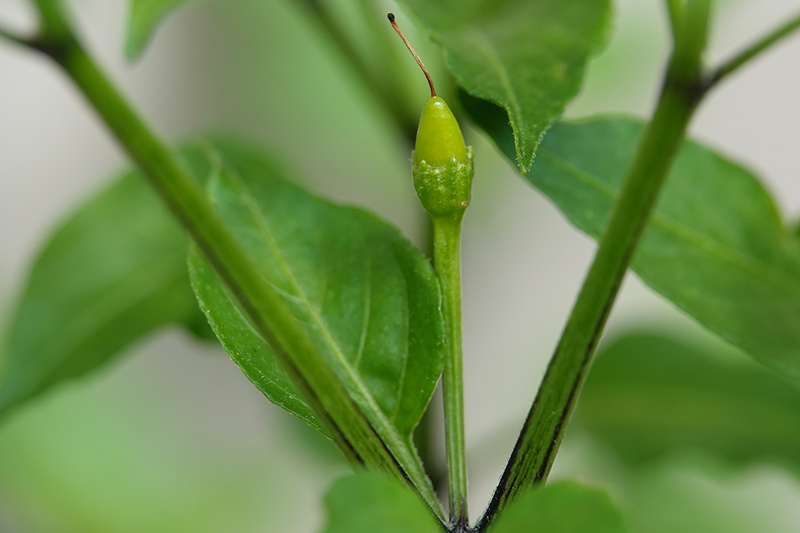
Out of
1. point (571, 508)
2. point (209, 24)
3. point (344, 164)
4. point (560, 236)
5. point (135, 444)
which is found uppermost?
point (571, 508)

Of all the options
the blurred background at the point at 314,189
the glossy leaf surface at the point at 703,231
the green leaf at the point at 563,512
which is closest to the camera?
the green leaf at the point at 563,512

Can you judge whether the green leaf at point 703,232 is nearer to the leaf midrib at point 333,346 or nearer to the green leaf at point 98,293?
the leaf midrib at point 333,346

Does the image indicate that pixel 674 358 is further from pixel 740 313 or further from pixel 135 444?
pixel 135 444

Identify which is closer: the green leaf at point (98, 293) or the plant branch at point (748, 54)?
the plant branch at point (748, 54)

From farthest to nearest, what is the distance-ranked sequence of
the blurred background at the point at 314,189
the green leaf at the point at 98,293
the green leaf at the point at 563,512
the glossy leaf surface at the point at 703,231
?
the blurred background at the point at 314,189, the green leaf at the point at 98,293, the glossy leaf surface at the point at 703,231, the green leaf at the point at 563,512

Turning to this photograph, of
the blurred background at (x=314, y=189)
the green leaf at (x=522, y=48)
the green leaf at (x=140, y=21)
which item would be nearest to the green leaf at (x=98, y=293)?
the green leaf at (x=140, y=21)

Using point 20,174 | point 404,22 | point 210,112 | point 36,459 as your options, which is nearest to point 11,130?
point 20,174

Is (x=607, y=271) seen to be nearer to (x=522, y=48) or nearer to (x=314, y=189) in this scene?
(x=522, y=48)
